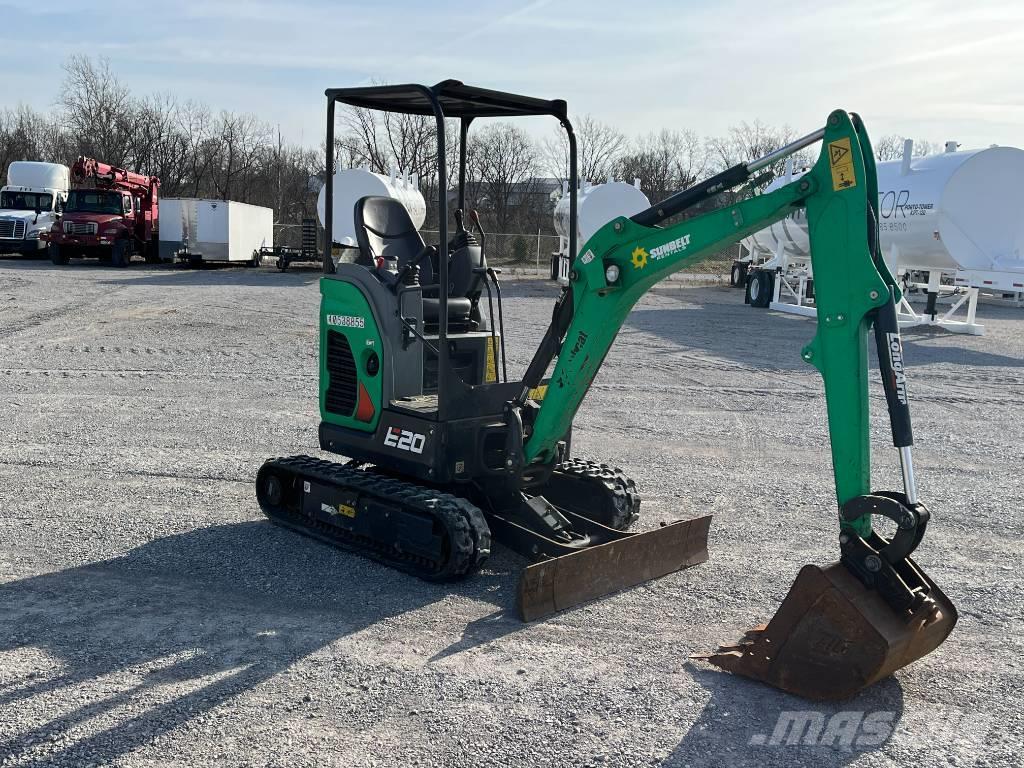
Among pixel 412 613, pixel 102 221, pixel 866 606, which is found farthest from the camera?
pixel 102 221

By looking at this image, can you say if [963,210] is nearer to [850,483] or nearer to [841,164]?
[841,164]

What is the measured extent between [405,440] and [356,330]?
813 mm

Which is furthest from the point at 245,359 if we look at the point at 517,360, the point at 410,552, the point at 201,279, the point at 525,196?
the point at 525,196

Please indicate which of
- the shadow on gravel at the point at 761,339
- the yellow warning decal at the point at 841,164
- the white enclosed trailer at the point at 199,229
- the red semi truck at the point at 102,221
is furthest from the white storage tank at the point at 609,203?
the yellow warning decal at the point at 841,164

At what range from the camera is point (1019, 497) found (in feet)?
25.9

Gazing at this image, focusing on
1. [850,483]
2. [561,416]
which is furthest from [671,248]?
[850,483]

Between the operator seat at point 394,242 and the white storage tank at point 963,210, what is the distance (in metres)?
13.5

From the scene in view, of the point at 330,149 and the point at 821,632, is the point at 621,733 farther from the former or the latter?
the point at 330,149

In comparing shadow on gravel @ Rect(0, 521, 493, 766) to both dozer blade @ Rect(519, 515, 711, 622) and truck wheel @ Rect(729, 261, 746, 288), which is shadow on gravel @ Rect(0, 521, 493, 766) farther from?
truck wheel @ Rect(729, 261, 746, 288)

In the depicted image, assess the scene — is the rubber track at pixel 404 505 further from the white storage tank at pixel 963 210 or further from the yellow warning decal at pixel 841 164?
the white storage tank at pixel 963 210

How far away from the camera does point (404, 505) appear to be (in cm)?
585

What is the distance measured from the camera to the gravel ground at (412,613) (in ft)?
13.1

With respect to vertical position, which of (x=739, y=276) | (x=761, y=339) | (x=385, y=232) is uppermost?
(x=739, y=276)

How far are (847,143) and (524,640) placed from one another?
2.86 metres
